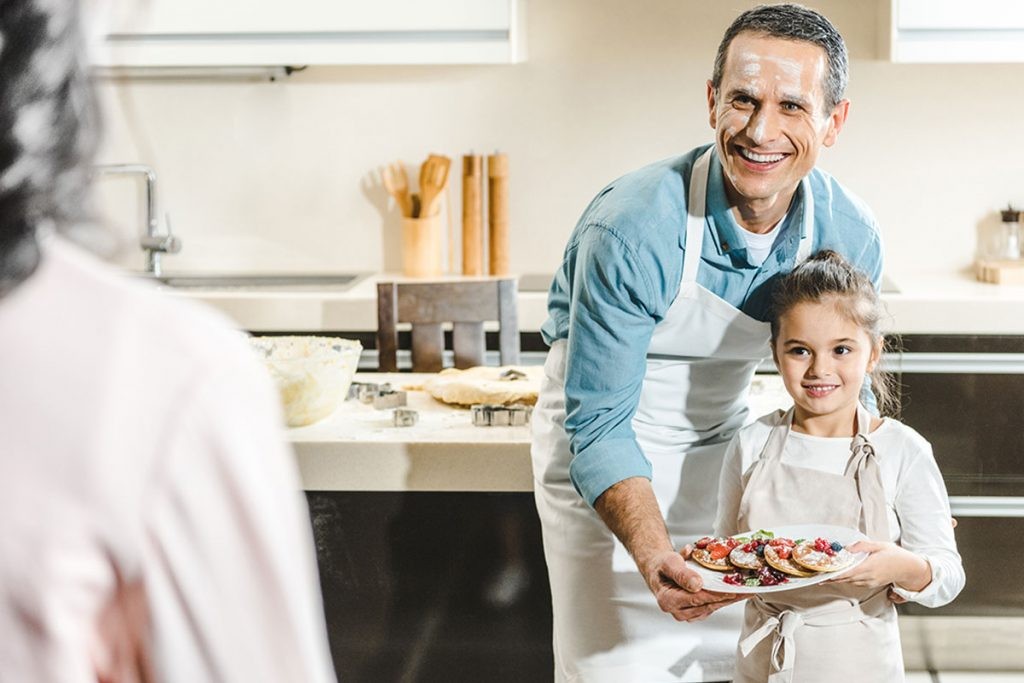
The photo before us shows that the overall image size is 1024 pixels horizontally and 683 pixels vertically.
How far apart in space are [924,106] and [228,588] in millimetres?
3357

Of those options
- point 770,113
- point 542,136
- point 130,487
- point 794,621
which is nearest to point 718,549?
point 794,621

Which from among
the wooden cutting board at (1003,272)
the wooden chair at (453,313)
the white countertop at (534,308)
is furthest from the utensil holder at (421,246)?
the wooden cutting board at (1003,272)

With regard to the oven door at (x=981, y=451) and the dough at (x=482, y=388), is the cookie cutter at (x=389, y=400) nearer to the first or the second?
the dough at (x=482, y=388)

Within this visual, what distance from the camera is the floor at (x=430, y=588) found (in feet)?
6.64

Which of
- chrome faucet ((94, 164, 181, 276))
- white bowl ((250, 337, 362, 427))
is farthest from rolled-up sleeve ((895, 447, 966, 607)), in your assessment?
chrome faucet ((94, 164, 181, 276))

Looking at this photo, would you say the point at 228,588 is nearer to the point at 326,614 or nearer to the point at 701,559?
the point at 701,559

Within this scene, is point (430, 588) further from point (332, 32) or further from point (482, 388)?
point (332, 32)

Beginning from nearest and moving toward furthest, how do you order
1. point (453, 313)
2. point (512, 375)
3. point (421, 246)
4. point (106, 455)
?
point (106, 455)
point (512, 375)
point (453, 313)
point (421, 246)

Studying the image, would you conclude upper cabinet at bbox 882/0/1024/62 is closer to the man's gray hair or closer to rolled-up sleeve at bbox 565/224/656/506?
the man's gray hair

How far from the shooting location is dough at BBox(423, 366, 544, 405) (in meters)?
2.04

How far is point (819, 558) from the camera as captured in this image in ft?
4.50

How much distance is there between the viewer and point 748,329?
164 cm

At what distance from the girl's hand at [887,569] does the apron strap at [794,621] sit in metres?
0.07

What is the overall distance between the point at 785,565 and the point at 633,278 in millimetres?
394
